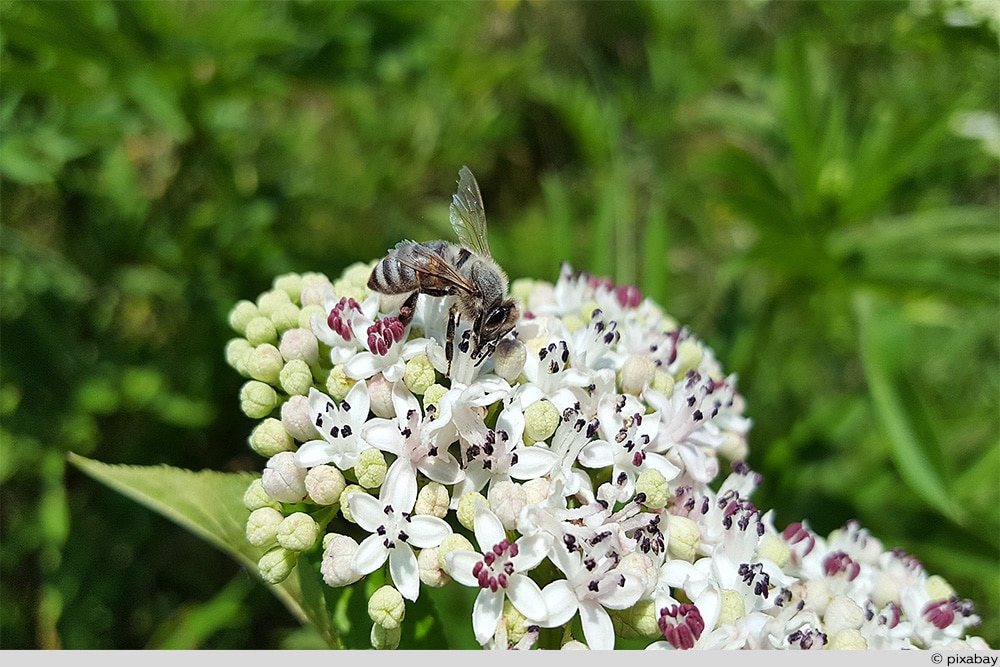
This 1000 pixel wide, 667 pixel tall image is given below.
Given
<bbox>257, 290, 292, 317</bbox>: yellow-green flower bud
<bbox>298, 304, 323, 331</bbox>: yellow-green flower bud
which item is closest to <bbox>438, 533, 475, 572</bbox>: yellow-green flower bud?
<bbox>298, 304, 323, 331</bbox>: yellow-green flower bud

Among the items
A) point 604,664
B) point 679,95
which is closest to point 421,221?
point 679,95

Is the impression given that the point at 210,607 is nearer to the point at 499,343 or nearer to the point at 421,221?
the point at 499,343

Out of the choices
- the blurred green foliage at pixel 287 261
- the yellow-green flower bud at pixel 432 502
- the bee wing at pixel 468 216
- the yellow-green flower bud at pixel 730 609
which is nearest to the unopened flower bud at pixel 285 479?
the yellow-green flower bud at pixel 432 502

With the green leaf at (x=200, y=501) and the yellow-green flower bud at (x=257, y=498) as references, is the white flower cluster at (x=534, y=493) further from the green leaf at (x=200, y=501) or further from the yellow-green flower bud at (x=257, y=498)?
the green leaf at (x=200, y=501)

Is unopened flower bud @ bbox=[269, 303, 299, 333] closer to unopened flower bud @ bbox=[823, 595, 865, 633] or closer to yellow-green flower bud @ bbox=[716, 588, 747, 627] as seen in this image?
yellow-green flower bud @ bbox=[716, 588, 747, 627]

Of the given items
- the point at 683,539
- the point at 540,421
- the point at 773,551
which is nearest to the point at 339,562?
the point at 540,421

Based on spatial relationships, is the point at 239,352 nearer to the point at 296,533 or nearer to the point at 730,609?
the point at 296,533
